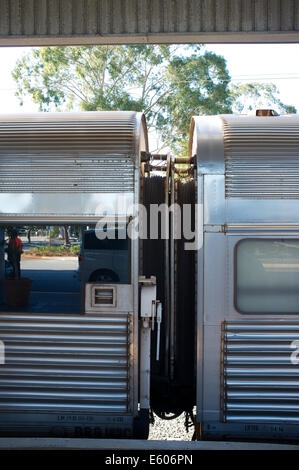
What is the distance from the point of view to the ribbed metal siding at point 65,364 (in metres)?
3.83

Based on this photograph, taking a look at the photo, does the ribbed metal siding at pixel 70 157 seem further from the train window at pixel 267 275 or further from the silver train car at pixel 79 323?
the train window at pixel 267 275

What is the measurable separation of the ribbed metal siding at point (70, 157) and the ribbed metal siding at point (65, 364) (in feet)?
3.84

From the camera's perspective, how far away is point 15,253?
12.9ft

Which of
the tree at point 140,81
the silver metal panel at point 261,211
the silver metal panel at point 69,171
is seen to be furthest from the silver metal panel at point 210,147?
the tree at point 140,81

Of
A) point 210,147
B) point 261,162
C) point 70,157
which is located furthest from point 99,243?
point 261,162

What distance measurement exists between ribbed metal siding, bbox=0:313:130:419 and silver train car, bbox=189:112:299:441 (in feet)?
2.37

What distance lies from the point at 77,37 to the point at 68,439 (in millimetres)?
4794

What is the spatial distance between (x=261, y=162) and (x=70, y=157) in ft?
5.59

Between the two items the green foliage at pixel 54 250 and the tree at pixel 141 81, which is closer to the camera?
the green foliage at pixel 54 250

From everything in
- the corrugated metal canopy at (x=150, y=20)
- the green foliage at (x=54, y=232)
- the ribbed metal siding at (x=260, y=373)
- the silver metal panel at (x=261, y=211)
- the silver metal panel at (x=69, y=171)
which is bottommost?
the ribbed metal siding at (x=260, y=373)

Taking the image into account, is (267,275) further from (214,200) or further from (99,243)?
(99,243)

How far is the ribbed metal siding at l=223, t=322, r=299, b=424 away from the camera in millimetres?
3816
